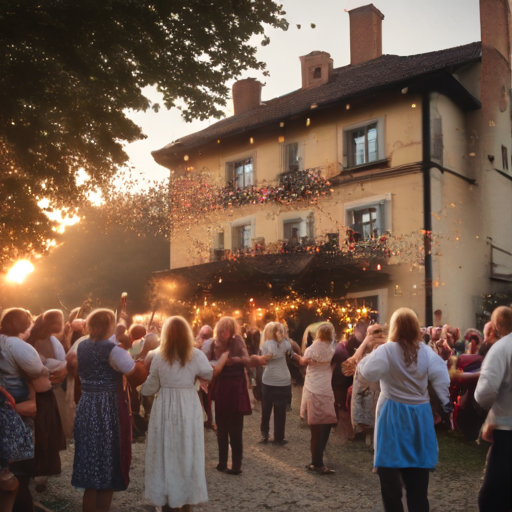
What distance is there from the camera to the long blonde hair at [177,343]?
668cm

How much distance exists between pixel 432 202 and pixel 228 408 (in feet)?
42.5

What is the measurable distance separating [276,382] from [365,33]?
1931cm

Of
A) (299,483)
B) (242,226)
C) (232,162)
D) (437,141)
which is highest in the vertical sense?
(232,162)

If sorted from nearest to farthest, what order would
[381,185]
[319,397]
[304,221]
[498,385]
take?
[498,385], [319,397], [381,185], [304,221]

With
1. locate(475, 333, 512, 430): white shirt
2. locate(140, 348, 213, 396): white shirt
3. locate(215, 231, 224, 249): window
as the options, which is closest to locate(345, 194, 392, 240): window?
locate(215, 231, 224, 249): window

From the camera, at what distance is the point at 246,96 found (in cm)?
Answer: 3047

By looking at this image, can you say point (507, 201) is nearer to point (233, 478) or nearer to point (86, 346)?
point (233, 478)

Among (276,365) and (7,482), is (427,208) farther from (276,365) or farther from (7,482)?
(7,482)

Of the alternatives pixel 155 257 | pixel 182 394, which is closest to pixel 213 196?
pixel 155 257

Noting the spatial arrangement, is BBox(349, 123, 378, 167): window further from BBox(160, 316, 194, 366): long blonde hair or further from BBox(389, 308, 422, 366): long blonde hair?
BBox(389, 308, 422, 366): long blonde hair

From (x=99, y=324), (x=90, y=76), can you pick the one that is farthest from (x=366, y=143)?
(x=99, y=324)

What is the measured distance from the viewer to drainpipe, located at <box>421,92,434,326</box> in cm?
1914

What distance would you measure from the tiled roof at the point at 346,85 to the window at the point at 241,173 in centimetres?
122

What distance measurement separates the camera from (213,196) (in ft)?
85.9
